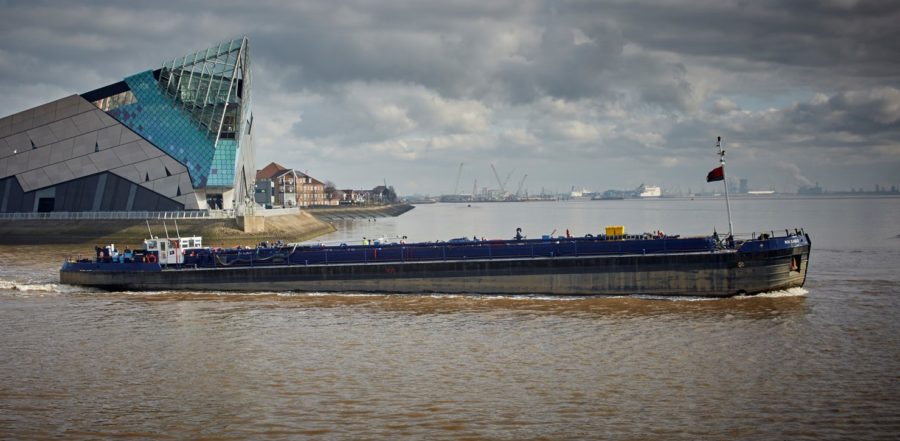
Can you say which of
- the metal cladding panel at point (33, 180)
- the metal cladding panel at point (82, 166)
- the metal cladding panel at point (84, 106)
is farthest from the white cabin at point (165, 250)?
the metal cladding panel at point (33, 180)

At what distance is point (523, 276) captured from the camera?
156 ft

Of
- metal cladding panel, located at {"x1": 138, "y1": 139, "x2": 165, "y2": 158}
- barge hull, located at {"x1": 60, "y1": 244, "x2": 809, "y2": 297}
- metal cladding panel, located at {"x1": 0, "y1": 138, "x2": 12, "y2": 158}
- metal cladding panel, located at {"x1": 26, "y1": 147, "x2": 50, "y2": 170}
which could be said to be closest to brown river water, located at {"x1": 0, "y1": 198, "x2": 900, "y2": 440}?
barge hull, located at {"x1": 60, "y1": 244, "x2": 809, "y2": 297}

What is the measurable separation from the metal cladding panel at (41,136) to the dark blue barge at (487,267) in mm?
58452

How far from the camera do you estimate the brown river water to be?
74.2 ft

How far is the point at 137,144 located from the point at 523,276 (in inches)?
2958

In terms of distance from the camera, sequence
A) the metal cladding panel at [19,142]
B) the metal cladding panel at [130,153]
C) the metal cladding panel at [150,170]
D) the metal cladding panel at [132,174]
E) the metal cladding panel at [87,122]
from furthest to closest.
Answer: the metal cladding panel at [19,142] → the metal cladding panel at [132,174] → the metal cladding panel at [150,170] → the metal cladding panel at [130,153] → the metal cladding panel at [87,122]

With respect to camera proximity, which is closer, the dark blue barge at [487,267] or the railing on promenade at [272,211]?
the dark blue barge at [487,267]

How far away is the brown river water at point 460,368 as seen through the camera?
2261 centimetres

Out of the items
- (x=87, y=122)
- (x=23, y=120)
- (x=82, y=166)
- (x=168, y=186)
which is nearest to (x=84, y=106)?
(x=87, y=122)

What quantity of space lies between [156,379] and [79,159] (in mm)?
88395

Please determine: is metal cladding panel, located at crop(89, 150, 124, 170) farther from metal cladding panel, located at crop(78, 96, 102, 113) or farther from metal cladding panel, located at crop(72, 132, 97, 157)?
metal cladding panel, located at crop(78, 96, 102, 113)

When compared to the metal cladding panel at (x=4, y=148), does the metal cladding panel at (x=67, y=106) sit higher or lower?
higher

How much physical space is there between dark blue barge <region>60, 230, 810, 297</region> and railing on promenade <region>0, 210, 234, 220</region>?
149 feet

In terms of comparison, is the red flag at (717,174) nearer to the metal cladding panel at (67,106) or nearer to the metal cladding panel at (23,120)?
the metal cladding panel at (67,106)
